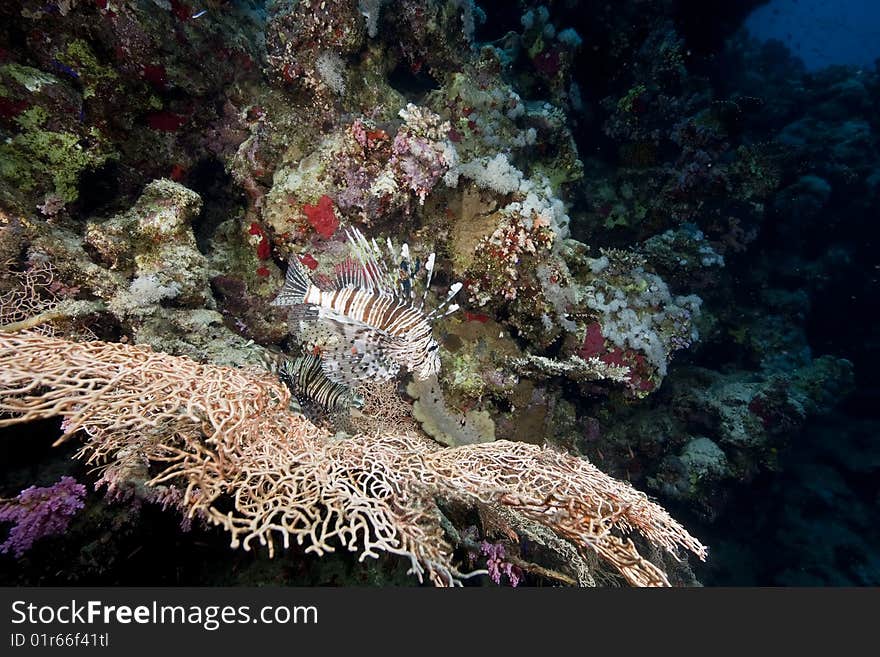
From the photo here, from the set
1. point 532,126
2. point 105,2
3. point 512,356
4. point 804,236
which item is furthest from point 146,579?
point 804,236

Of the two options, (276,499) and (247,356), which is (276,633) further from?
(247,356)

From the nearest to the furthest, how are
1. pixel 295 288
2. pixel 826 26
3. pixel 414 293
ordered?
pixel 295 288 < pixel 414 293 < pixel 826 26

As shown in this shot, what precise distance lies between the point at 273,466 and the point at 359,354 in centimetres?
121

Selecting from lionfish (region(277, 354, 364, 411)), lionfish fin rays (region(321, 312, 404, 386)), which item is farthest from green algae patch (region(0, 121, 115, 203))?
lionfish fin rays (region(321, 312, 404, 386))

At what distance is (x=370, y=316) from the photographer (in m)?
2.99

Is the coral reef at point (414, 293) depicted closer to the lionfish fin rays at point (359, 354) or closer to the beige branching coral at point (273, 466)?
the beige branching coral at point (273, 466)

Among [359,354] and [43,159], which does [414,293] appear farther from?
[43,159]

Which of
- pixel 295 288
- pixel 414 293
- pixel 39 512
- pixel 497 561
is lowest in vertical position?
pixel 39 512

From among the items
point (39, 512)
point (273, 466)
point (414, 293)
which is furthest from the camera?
point (414, 293)

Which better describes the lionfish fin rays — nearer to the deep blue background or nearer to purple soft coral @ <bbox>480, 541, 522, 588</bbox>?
purple soft coral @ <bbox>480, 541, 522, 588</bbox>

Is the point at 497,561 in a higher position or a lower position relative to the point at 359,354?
lower

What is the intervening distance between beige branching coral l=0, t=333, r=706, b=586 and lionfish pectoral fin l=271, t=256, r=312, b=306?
0.97m

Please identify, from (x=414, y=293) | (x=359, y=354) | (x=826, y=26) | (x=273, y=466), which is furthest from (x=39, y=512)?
(x=826, y=26)

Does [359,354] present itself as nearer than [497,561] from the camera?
No
